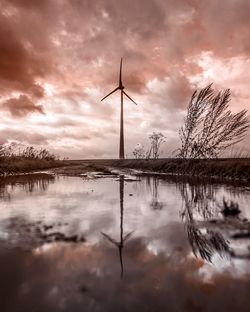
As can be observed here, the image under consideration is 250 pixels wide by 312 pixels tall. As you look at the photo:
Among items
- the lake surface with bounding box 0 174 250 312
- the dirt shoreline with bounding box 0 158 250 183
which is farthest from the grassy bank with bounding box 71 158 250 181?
the lake surface with bounding box 0 174 250 312

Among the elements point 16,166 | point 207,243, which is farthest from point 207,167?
point 16,166

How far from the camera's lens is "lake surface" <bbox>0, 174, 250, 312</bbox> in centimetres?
247

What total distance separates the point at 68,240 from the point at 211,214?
3572 mm

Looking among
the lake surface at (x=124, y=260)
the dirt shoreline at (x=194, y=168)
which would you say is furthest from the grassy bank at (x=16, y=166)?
the lake surface at (x=124, y=260)

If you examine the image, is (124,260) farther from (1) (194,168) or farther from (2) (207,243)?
(1) (194,168)

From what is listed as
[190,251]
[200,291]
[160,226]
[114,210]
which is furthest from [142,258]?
[114,210]

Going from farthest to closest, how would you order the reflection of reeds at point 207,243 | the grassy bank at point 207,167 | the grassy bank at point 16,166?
the grassy bank at point 16,166 → the grassy bank at point 207,167 → the reflection of reeds at point 207,243

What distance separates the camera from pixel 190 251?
3.72m

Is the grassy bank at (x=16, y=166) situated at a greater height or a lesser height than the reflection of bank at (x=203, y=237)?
greater

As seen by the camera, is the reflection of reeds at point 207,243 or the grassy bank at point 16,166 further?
the grassy bank at point 16,166

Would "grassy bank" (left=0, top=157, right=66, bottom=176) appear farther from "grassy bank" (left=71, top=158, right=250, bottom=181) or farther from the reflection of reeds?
the reflection of reeds

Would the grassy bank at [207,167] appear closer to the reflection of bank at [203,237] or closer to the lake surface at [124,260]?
the reflection of bank at [203,237]

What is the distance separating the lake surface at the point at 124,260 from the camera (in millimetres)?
2471

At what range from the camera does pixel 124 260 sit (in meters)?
3.40
